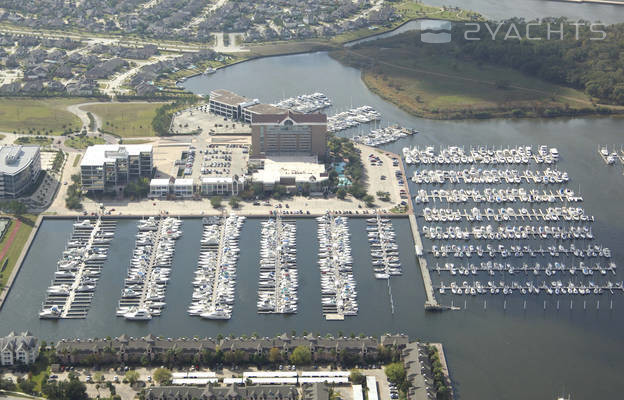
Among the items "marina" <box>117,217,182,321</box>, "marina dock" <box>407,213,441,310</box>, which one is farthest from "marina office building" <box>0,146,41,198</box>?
"marina dock" <box>407,213,441,310</box>

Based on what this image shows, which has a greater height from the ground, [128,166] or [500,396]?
[128,166]

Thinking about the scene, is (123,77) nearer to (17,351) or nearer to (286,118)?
(286,118)

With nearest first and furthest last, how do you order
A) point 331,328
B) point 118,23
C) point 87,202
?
point 331,328 < point 87,202 < point 118,23

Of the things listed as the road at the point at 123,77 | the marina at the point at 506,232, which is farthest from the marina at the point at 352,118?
the road at the point at 123,77

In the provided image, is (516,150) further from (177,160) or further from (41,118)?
(41,118)

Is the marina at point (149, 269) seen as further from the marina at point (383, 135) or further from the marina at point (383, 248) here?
the marina at point (383, 135)

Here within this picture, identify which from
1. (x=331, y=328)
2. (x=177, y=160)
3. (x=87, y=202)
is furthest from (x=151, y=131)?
(x=331, y=328)

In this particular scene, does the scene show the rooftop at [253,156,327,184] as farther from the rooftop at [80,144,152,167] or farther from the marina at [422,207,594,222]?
the marina at [422,207,594,222]
